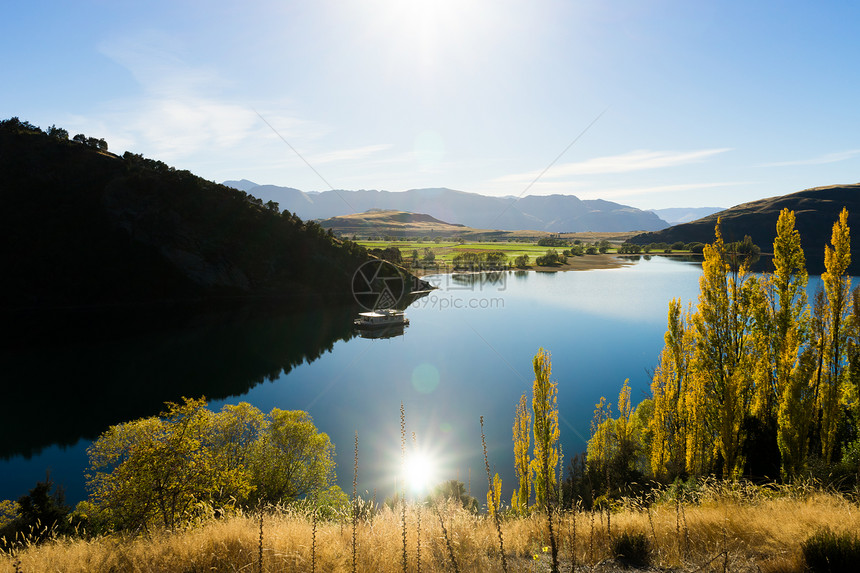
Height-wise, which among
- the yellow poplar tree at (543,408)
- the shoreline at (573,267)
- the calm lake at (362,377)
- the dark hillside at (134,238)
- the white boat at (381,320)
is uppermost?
the dark hillside at (134,238)

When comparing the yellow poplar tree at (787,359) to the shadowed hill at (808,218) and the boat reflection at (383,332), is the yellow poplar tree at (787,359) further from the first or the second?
the shadowed hill at (808,218)

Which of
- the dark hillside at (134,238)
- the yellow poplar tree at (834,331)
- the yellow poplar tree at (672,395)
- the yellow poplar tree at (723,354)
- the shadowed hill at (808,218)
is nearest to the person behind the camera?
the yellow poplar tree at (834,331)

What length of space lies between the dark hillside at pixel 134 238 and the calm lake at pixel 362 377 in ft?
83.5

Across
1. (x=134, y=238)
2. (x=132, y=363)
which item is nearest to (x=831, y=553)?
(x=132, y=363)

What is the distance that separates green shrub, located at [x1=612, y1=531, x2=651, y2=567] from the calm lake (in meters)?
22.1

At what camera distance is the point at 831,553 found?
760cm

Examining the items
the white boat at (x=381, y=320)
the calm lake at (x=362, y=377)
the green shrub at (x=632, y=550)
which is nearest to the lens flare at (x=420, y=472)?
the calm lake at (x=362, y=377)

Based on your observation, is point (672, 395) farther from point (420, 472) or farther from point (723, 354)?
point (420, 472)

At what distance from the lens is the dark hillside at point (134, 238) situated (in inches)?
3760

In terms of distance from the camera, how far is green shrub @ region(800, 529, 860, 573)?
7449mm

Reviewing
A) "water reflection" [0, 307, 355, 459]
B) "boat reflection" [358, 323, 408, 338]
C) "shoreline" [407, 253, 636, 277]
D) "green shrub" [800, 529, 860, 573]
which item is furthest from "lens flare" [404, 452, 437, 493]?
"shoreline" [407, 253, 636, 277]

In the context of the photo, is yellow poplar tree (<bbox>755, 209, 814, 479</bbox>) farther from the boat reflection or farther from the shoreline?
the shoreline

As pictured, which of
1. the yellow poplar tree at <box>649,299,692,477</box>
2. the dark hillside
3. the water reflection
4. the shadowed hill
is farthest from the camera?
the shadowed hill

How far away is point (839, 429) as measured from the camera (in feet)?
64.1
